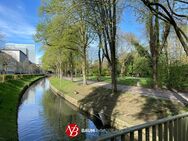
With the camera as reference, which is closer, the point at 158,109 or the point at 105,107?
the point at 158,109

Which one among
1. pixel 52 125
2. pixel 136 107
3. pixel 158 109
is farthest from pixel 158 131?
pixel 52 125

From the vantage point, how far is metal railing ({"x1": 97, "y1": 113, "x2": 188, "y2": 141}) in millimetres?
3821

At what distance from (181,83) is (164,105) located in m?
8.05

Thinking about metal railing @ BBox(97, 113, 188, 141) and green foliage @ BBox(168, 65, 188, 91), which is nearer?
metal railing @ BBox(97, 113, 188, 141)

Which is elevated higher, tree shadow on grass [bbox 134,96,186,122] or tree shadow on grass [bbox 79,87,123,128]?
tree shadow on grass [bbox 134,96,186,122]

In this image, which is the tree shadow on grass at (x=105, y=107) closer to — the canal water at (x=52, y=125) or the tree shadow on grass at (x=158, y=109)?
the canal water at (x=52, y=125)

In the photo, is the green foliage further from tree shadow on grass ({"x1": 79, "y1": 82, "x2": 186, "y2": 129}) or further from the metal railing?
the metal railing

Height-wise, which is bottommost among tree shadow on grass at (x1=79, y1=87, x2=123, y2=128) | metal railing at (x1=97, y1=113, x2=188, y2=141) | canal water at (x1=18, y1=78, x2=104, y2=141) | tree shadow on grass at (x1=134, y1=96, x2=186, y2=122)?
canal water at (x1=18, y1=78, x2=104, y2=141)

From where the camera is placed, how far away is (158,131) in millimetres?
4734

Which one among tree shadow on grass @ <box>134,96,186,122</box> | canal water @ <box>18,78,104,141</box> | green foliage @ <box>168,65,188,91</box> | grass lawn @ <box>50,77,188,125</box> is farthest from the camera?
green foliage @ <box>168,65,188,91</box>

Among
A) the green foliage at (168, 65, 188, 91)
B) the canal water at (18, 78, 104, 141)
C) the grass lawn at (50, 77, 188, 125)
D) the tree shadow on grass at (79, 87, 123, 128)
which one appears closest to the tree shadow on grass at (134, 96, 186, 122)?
the grass lawn at (50, 77, 188, 125)

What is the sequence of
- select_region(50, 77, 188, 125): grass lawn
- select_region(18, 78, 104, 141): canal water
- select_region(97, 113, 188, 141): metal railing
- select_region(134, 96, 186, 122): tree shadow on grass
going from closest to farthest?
select_region(97, 113, 188, 141): metal railing, select_region(134, 96, 186, 122): tree shadow on grass, select_region(50, 77, 188, 125): grass lawn, select_region(18, 78, 104, 141): canal water

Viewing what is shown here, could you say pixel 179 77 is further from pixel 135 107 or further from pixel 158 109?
pixel 158 109

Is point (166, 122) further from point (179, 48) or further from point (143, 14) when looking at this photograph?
point (179, 48)
